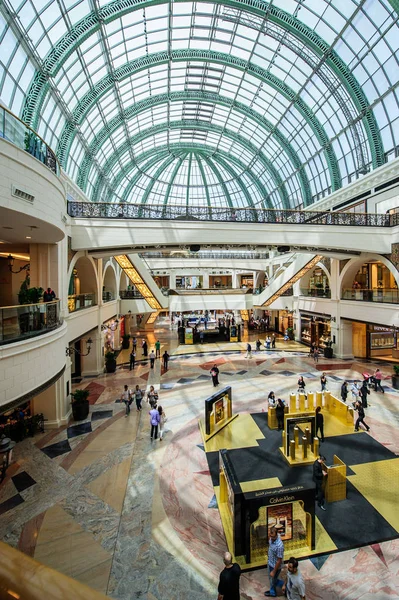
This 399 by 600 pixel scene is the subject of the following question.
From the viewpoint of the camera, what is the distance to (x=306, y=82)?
79.2 ft

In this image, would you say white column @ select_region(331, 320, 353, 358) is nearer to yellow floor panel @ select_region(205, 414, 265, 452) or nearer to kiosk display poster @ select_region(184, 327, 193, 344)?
kiosk display poster @ select_region(184, 327, 193, 344)

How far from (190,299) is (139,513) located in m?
22.3

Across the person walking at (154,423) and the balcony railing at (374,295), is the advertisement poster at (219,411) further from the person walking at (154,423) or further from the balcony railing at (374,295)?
the balcony railing at (374,295)

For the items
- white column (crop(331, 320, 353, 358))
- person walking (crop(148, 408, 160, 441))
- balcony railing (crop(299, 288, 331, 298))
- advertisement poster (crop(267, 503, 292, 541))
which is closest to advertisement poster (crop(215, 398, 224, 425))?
person walking (crop(148, 408, 160, 441))

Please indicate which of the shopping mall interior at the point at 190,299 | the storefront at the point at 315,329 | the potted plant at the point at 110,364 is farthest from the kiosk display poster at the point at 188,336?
the storefront at the point at 315,329

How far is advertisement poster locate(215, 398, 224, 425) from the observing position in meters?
11.7

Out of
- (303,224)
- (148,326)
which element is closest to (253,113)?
(303,224)

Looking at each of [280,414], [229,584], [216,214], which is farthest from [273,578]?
[216,214]

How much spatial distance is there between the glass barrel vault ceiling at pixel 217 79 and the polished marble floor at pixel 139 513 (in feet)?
50.0

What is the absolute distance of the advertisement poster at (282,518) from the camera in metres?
6.25

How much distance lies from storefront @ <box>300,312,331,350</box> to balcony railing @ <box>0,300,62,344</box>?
21314mm

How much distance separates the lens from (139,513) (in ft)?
24.2

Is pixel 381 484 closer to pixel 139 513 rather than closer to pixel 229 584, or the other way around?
pixel 229 584

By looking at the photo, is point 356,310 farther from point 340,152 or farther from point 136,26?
point 136,26
